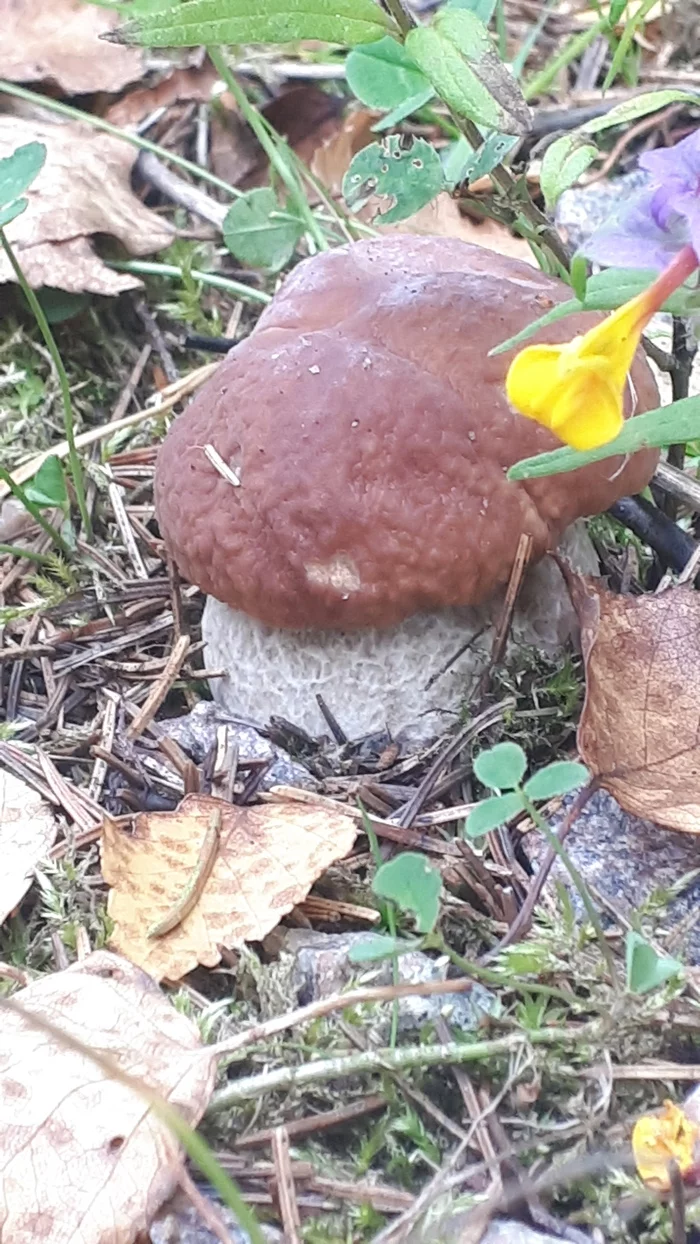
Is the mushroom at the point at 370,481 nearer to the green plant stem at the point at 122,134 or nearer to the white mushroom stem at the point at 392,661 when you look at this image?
the white mushroom stem at the point at 392,661

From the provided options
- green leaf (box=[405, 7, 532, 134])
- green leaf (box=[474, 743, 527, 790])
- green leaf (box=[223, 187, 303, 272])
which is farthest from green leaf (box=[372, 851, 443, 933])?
green leaf (box=[223, 187, 303, 272])

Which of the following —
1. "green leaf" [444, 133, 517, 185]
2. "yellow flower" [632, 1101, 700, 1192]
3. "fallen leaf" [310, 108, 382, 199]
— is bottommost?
"yellow flower" [632, 1101, 700, 1192]

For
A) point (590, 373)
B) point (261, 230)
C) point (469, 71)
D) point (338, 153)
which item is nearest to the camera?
point (590, 373)

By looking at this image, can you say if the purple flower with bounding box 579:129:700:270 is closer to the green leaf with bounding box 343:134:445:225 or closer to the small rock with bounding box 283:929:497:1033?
the green leaf with bounding box 343:134:445:225

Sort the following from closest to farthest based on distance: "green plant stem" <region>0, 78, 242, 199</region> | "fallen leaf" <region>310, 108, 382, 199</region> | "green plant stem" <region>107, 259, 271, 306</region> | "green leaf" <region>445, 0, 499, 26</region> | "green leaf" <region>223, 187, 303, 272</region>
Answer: "green leaf" <region>445, 0, 499, 26</region> → "green leaf" <region>223, 187, 303, 272</region> → "green plant stem" <region>107, 259, 271, 306</region> → "green plant stem" <region>0, 78, 242, 199</region> → "fallen leaf" <region>310, 108, 382, 199</region>

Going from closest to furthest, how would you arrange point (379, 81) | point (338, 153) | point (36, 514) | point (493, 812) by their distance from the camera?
point (493, 812) → point (379, 81) → point (36, 514) → point (338, 153)

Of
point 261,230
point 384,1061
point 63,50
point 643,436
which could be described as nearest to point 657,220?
point 643,436

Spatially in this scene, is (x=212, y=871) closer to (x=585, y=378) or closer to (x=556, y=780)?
(x=556, y=780)
